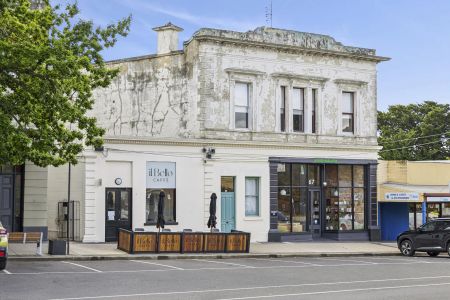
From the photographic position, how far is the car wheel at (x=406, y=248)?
29.2 meters

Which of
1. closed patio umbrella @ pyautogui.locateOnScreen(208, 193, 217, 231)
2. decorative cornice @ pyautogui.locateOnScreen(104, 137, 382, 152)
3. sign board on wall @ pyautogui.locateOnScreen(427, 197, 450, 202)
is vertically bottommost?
closed patio umbrella @ pyautogui.locateOnScreen(208, 193, 217, 231)

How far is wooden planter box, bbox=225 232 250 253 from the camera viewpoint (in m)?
26.4

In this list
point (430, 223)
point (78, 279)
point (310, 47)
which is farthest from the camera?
point (310, 47)

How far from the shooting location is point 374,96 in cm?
3612

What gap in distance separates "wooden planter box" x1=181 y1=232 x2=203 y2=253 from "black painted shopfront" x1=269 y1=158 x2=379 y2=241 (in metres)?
7.26

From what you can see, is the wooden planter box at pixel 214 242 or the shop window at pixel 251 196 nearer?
the wooden planter box at pixel 214 242

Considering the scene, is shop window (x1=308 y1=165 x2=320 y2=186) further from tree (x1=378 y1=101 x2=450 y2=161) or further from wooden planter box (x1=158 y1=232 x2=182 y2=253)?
tree (x1=378 y1=101 x2=450 y2=161)

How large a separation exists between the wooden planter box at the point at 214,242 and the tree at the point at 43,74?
598 centimetres

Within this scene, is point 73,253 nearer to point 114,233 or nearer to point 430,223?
point 114,233

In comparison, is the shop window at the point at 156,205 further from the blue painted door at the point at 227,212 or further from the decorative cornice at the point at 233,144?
the blue painted door at the point at 227,212

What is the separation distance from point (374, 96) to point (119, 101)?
12.5 meters

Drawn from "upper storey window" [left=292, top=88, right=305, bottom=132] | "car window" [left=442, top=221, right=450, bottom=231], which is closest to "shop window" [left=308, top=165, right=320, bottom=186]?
"upper storey window" [left=292, top=88, right=305, bottom=132]

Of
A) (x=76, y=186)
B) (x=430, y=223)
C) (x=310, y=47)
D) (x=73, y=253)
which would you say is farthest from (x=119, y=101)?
(x=430, y=223)

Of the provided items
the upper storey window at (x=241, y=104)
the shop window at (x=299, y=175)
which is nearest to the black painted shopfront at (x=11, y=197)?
the upper storey window at (x=241, y=104)
